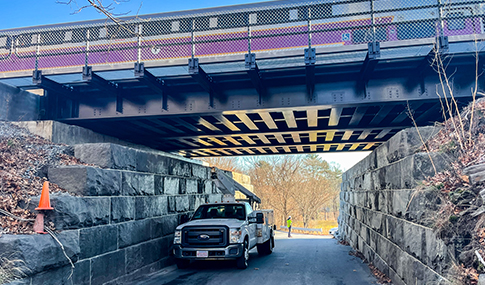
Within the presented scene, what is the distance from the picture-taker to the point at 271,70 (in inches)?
500

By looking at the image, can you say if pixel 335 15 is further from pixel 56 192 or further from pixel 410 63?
pixel 56 192

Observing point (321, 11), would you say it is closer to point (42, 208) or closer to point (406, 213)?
point (406, 213)

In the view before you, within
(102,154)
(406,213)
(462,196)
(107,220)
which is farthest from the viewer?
(102,154)

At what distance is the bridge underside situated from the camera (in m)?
12.2

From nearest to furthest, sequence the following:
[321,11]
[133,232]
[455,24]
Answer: [133,232]
[321,11]
[455,24]

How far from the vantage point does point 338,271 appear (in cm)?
1005

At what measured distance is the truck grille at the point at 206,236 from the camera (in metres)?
9.98

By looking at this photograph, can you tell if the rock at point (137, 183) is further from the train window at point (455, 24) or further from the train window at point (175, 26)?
the train window at point (455, 24)

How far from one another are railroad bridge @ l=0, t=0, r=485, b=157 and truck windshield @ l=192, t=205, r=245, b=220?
4079mm

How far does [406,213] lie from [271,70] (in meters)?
7.51

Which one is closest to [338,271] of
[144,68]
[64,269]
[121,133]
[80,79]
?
[64,269]

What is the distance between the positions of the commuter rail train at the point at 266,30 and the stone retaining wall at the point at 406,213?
4925 millimetres

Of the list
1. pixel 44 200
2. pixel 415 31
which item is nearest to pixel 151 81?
pixel 44 200

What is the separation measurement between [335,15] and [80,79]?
986 cm
